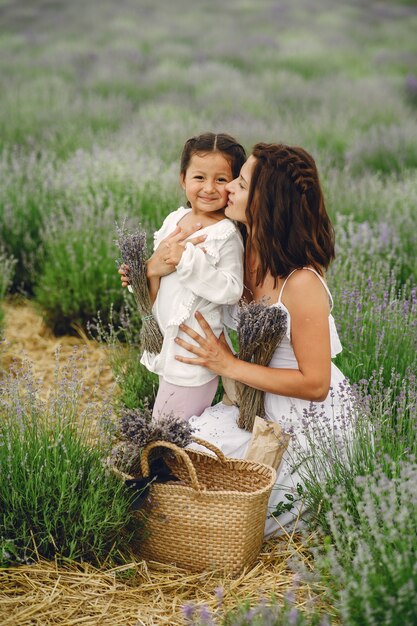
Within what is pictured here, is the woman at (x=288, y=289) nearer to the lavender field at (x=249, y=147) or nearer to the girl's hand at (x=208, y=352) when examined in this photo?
the girl's hand at (x=208, y=352)

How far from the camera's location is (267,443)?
2842mm

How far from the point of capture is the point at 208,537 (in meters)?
2.58

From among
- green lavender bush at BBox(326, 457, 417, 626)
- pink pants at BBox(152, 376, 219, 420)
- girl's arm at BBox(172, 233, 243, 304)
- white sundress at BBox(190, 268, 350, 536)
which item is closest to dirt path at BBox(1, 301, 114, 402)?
pink pants at BBox(152, 376, 219, 420)

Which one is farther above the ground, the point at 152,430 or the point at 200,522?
the point at 152,430

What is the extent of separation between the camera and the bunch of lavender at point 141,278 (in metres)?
3.06

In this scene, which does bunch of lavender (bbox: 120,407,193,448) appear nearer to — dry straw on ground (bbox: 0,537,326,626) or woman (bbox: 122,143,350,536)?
woman (bbox: 122,143,350,536)

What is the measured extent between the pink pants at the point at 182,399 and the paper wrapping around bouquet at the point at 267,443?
31 centimetres

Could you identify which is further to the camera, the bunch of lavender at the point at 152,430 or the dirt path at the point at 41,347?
the dirt path at the point at 41,347

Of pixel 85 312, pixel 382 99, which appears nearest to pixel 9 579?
pixel 85 312

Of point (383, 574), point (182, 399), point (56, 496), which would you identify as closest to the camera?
point (383, 574)

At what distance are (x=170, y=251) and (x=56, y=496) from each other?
1.03 m

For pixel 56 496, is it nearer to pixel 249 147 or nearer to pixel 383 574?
pixel 383 574

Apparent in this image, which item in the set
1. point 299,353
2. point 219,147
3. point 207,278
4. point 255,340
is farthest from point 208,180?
point 299,353

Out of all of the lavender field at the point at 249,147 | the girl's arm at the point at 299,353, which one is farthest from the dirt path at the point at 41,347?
the girl's arm at the point at 299,353
